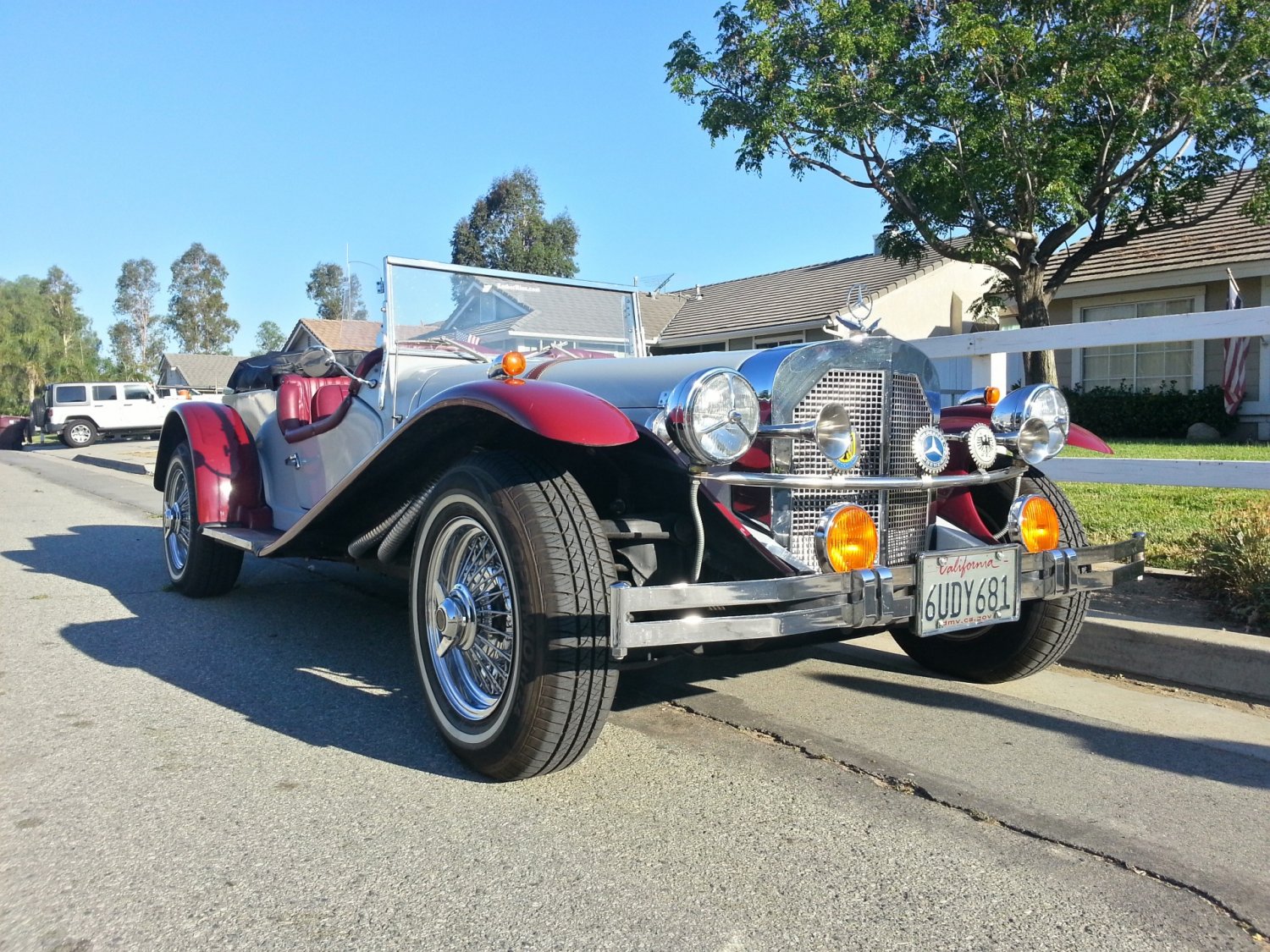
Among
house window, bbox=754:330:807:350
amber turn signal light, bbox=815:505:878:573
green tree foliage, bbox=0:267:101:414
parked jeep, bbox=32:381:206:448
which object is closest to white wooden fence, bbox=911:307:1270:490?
amber turn signal light, bbox=815:505:878:573

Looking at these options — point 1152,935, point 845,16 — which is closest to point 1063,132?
point 845,16

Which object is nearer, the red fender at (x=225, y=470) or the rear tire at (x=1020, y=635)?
the rear tire at (x=1020, y=635)

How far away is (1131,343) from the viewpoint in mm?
4629

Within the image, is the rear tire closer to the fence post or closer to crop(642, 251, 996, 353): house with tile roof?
the fence post

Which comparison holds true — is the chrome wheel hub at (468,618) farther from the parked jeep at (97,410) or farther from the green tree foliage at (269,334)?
the green tree foliage at (269,334)

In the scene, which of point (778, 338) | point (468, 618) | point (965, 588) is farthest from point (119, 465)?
point (965, 588)

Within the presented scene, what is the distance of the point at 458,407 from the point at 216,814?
132 cm

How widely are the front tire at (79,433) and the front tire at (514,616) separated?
30.2m

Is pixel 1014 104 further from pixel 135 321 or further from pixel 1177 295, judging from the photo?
pixel 135 321

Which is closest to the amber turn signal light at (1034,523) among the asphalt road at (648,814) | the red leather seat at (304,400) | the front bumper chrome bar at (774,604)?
the front bumper chrome bar at (774,604)

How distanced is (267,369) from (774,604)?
3.83 metres

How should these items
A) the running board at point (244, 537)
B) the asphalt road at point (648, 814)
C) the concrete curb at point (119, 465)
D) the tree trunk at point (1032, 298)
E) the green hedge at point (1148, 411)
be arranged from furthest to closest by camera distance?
the concrete curb at point (119, 465) → the green hedge at point (1148, 411) → the tree trunk at point (1032, 298) → the running board at point (244, 537) → the asphalt road at point (648, 814)

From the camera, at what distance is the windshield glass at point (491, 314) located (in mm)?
4805

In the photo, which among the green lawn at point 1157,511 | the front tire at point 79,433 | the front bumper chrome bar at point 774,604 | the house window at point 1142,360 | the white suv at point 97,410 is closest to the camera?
the front bumper chrome bar at point 774,604
